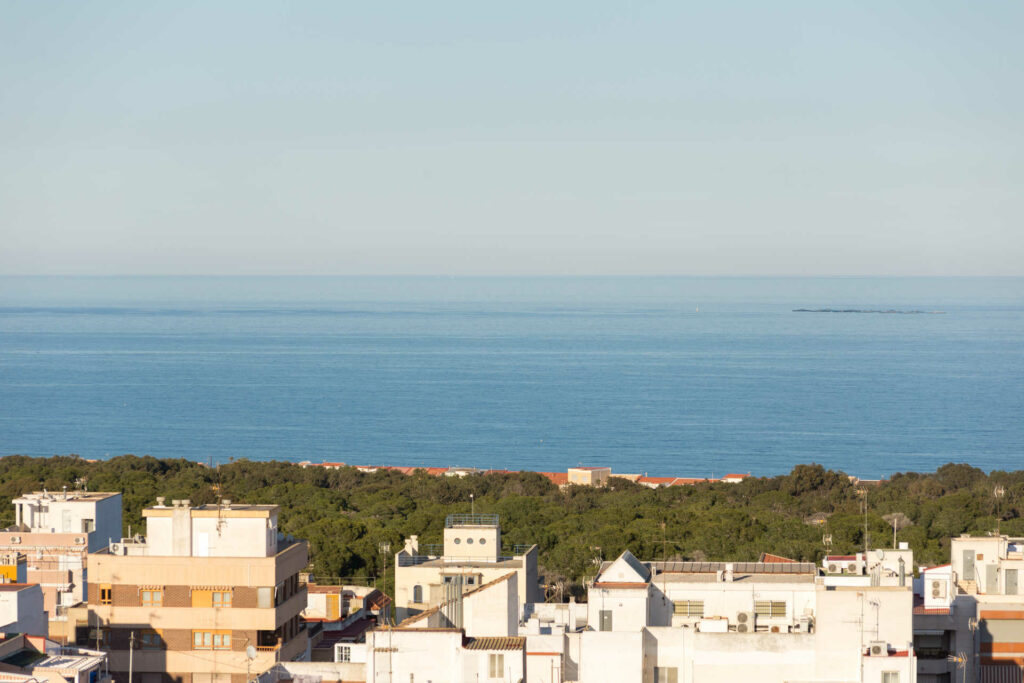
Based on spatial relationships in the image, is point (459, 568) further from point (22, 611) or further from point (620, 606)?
point (22, 611)

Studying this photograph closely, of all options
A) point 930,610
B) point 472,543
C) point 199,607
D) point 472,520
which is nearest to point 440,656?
point 199,607

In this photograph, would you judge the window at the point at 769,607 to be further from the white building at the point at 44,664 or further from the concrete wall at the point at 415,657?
the white building at the point at 44,664

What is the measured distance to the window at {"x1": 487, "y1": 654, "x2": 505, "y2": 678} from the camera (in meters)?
19.3

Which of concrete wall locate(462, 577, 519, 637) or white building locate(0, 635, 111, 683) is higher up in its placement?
concrete wall locate(462, 577, 519, 637)

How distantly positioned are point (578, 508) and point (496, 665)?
104 ft

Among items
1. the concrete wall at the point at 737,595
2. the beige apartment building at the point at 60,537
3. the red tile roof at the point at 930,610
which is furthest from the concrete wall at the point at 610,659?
the beige apartment building at the point at 60,537

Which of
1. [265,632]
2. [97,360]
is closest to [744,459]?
[265,632]

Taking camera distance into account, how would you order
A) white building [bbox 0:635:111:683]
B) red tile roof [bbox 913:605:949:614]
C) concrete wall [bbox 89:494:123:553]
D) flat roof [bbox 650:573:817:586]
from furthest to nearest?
concrete wall [bbox 89:494:123:553]
red tile roof [bbox 913:605:949:614]
flat roof [bbox 650:573:817:586]
white building [bbox 0:635:111:683]

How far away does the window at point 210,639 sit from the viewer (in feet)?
78.4

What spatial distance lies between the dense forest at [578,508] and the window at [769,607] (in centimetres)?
1084

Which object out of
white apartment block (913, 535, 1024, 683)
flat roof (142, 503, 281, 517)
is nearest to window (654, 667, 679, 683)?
white apartment block (913, 535, 1024, 683)

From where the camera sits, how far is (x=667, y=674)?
69.5ft

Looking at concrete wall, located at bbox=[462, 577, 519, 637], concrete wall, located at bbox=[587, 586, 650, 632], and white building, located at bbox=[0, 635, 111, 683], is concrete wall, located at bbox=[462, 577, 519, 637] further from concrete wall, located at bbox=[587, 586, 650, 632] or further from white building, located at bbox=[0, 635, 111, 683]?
white building, located at bbox=[0, 635, 111, 683]

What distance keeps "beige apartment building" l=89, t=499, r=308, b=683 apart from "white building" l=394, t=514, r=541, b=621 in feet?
22.5
